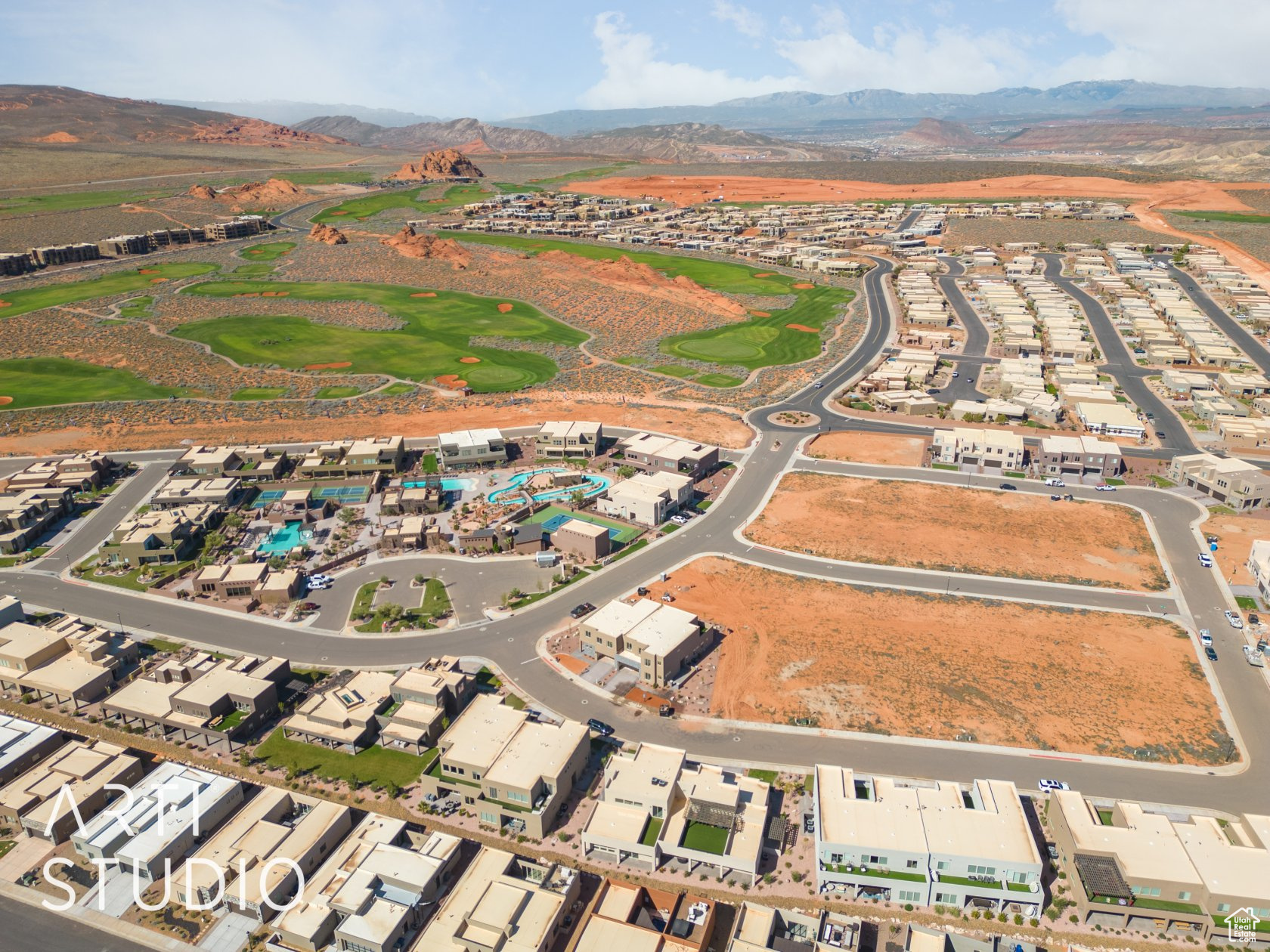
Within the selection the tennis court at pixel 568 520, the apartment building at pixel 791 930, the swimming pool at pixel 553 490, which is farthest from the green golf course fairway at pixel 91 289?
the apartment building at pixel 791 930

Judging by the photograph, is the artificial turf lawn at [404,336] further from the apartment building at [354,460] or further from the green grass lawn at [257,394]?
the apartment building at [354,460]

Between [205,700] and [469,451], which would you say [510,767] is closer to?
[205,700]

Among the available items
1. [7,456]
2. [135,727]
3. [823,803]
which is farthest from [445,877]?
[7,456]

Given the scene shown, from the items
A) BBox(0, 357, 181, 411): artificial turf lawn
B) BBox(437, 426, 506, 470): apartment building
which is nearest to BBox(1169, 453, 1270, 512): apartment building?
BBox(437, 426, 506, 470): apartment building

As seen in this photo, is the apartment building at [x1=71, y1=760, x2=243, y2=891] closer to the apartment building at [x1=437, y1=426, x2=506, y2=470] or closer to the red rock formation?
the apartment building at [x1=437, y1=426, x2=506, y2=470]

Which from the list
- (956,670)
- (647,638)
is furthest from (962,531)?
(647,638)

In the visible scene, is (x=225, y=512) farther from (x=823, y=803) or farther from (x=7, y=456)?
(x=823, y=803)
